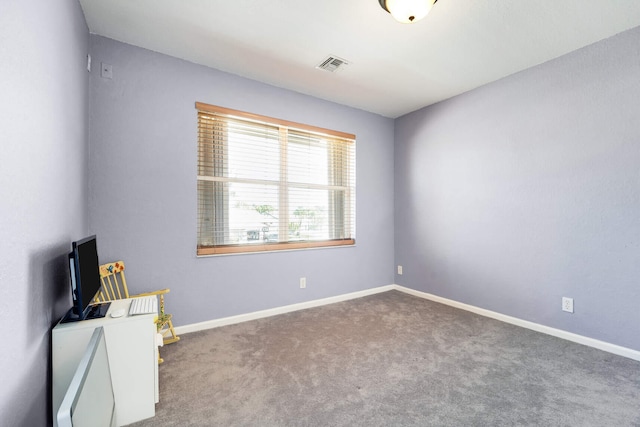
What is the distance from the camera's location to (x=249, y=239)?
3.12 meters

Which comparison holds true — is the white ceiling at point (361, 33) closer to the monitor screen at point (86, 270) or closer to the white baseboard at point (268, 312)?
the monitor screen at point (86, 270)

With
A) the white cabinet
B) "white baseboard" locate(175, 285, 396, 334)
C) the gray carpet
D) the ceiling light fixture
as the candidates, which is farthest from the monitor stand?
the ceiling light fixture

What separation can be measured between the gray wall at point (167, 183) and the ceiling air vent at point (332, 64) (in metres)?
0.67

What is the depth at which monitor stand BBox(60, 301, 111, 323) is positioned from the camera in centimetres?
151

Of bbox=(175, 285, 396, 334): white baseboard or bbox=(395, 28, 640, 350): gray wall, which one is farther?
bbox=(175, 285, 396, 334): white baseboard

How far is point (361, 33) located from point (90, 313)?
9.22 feet

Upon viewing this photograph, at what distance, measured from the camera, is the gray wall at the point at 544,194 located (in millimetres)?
2314

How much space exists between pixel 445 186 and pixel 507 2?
6.84 feet

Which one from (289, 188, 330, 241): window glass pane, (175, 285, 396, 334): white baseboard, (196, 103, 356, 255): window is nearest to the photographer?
(175, 285, 396, 334): white baseboard

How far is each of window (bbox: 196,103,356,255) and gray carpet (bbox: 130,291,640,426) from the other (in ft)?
3.42

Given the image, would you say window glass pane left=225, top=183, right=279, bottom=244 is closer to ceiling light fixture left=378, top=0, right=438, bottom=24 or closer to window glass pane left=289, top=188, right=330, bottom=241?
window glass pane left=289, top=188, right=330, bottom=241

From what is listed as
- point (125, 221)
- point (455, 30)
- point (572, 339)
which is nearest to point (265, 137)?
point (125, 221)

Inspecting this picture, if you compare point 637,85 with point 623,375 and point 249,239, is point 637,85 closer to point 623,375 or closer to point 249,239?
point 623,375

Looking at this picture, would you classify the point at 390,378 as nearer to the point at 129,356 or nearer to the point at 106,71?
the point at 129,356
